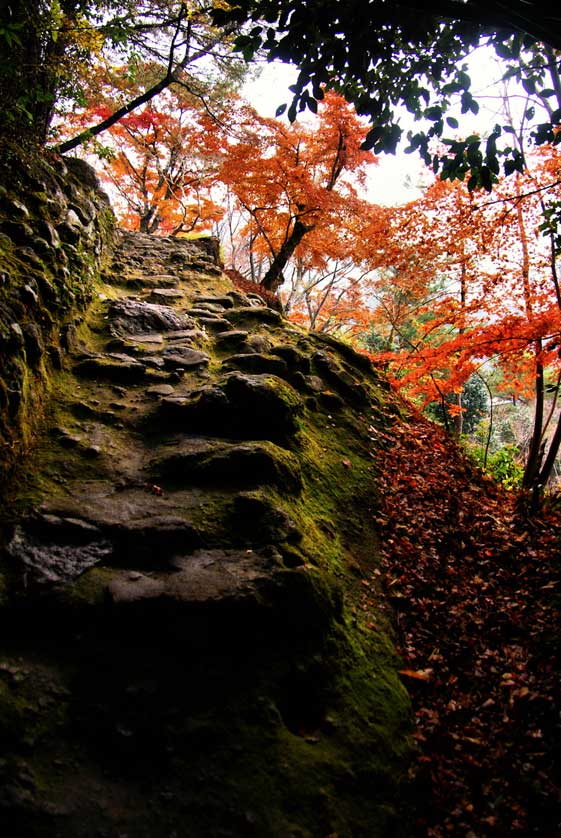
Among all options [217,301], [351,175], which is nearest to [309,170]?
[351,175]

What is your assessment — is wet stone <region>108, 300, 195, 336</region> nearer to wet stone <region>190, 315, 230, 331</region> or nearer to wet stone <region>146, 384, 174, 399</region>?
wet stone <region>190, 315, 230, 331</region>

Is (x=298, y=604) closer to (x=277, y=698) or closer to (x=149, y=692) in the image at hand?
(x=277, y=698)

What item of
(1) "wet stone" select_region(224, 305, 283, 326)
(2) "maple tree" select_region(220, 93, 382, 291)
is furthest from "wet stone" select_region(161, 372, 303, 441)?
Result: (2) "maple tree" select_region(220, 93, 382, 291)

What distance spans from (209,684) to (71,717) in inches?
32.7

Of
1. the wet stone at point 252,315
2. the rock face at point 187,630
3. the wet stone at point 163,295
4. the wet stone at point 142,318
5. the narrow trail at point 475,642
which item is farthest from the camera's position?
the wet stone at point 252,315

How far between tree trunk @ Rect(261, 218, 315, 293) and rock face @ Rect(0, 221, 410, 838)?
9.72 m

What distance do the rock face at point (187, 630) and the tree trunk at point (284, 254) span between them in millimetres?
9720

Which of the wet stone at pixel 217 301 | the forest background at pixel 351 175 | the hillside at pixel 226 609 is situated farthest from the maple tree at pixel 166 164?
the hillside at pixel 226 609

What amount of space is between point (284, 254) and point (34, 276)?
1027 cm

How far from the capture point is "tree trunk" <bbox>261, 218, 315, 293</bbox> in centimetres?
1318

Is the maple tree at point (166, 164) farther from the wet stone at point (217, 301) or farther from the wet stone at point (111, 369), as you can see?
the wet stone at point (111, 369)

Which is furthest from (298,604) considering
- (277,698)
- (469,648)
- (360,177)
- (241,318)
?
(360,177)

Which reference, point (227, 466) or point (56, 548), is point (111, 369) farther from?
point (56, 548)

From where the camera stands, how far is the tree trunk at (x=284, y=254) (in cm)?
1318
